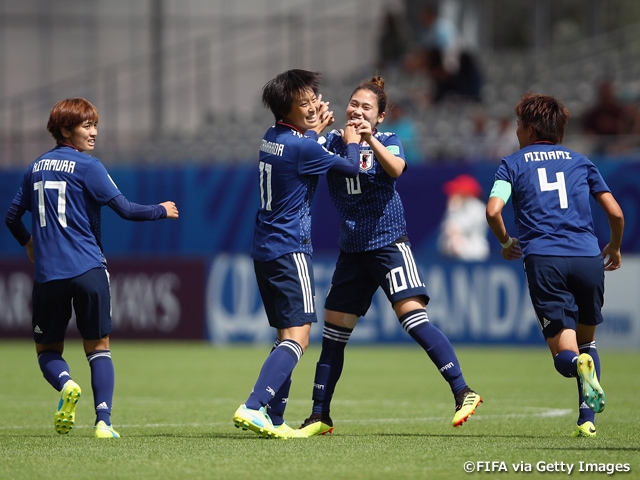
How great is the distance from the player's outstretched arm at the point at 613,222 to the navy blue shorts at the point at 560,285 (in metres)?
0.17

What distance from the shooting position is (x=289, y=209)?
7.01m

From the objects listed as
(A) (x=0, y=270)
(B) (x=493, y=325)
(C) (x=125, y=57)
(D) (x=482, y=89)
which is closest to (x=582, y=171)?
(B) (x=493, y=325)

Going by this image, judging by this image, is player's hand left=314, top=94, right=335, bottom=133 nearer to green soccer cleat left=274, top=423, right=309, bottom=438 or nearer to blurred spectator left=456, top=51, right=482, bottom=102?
green soccer cleat left=274, top=423, right=309, bottom=438

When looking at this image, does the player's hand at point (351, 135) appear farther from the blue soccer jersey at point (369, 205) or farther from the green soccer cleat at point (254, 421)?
the green soccer cleat at point (254, 421)

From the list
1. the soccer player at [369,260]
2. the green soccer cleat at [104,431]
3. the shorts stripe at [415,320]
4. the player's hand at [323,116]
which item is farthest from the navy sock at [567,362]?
the green soccer cleat at [104,431]

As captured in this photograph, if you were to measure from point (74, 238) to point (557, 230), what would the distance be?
9.62ft

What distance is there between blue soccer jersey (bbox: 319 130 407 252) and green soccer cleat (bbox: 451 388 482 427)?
3.49 feet

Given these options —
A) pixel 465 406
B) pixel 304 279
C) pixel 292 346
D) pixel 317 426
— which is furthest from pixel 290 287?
pixel 465 406

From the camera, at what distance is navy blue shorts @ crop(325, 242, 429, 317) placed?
24.0 feet

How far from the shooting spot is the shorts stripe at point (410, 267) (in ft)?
24.1

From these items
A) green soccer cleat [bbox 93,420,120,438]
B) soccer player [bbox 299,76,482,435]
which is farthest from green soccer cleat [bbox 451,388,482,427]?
green soccer cleat [bbox 93,420,120,438]

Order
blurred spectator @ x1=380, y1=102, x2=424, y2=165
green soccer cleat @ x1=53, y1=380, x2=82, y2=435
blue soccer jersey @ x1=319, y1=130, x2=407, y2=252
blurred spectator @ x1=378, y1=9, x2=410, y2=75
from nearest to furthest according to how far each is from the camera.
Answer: green soccer cleat @ x1=53, y1=380, x2=82, y2=435 < blue soccer jersey @ x1=319, y1=130, x2=407, y2=252 < blurred spectator @ x1=380, y1=102, x2=424, y2=165 < blurred spectator @ x1=378, y1=9, x2=410, y2=75

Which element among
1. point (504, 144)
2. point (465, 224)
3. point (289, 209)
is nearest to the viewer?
point (289, 209)

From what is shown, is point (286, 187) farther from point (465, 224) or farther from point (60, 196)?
point (465, 224)
